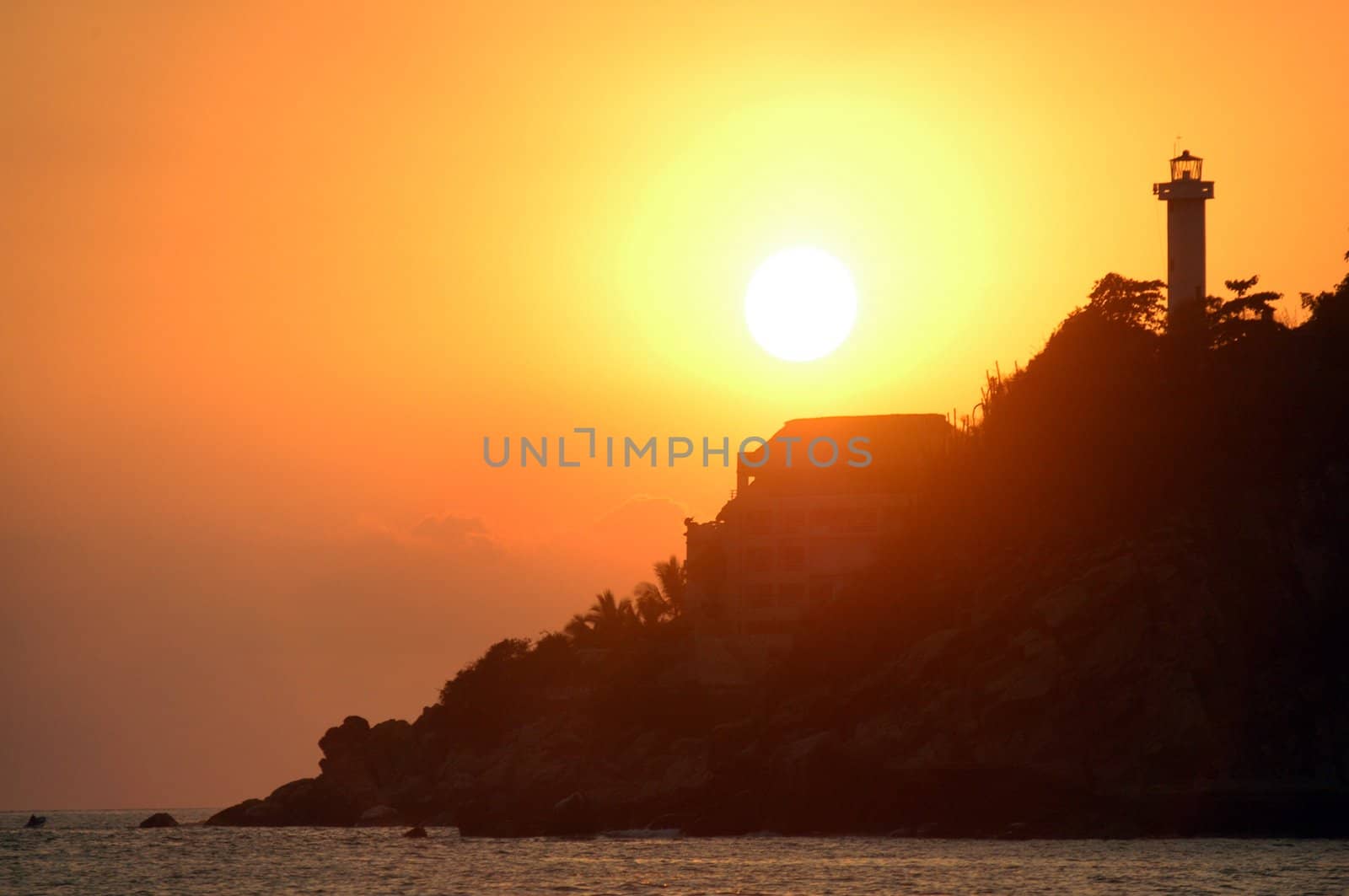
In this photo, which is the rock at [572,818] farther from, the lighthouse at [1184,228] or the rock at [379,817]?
the lighthouse at [1184,228]

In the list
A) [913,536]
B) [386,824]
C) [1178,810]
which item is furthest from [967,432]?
[386,824]

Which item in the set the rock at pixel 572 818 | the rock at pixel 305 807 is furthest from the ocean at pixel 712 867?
the rock at pixel 305 807

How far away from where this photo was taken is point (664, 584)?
99688 mm

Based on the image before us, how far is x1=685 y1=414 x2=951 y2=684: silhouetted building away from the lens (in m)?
83.5

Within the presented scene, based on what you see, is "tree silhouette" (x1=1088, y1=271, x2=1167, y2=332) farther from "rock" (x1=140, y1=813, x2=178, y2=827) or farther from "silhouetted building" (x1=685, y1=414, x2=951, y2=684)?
"rock" (x1=140, y1=813, x2=178, y2=827)

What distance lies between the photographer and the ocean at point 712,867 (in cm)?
4756

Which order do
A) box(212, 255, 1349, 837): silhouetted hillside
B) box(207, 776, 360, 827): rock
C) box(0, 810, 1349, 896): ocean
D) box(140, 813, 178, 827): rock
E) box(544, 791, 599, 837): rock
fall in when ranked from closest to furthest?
box(0, 810, 1349, 896): ocean, box(212, 255, 1349, 837): silhouetted hillside, box(544, 791, 599, 837): rock, box(207, 776, 360, 827): rock, box(140, 813, 178, 827): rock

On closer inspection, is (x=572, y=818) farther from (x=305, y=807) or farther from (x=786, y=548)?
(x=305, y=807)

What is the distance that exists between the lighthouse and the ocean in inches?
1299

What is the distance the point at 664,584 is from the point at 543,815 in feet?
87.1

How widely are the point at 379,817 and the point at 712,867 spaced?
143 ft

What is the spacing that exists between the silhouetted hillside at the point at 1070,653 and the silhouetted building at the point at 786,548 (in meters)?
1.58

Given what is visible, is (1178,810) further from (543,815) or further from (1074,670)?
(543,815)

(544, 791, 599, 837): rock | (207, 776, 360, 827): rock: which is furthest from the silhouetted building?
(207, 776, 360, 827): rock
